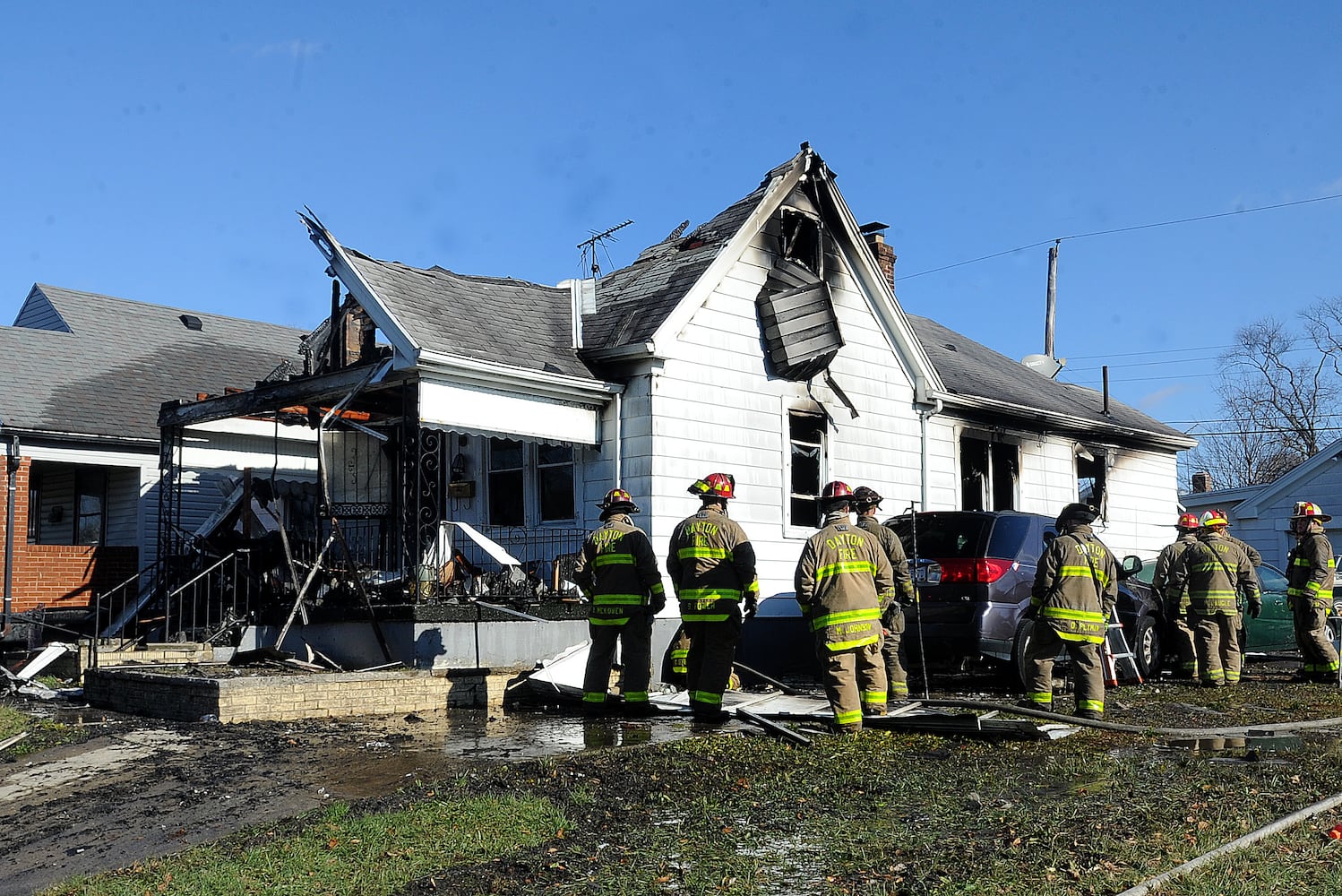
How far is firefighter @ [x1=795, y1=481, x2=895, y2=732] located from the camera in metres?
8.54

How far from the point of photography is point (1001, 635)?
1103 centimetres

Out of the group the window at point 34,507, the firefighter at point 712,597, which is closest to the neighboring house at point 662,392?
the firefighter at point 712,597

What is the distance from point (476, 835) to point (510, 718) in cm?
495

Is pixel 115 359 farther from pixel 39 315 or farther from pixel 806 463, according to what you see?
pixel 806 463

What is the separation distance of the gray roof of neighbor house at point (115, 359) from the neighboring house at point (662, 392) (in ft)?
13.2

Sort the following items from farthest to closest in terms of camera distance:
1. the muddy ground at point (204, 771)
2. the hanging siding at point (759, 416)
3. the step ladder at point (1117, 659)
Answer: the hanging siding at point (759, 416) < the step ladder at point (1117, 659) < the muddy ground at point (204, 771)

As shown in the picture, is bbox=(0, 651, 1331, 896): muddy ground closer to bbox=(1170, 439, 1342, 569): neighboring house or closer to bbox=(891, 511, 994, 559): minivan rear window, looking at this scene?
bbox=(891, 511, 994, 559): minivan rear window

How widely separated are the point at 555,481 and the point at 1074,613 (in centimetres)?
664

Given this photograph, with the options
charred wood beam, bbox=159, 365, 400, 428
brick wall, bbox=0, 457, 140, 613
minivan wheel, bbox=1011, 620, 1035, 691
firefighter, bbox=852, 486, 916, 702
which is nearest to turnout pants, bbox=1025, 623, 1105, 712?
firefighter, bbox=852, 486, 916, 702

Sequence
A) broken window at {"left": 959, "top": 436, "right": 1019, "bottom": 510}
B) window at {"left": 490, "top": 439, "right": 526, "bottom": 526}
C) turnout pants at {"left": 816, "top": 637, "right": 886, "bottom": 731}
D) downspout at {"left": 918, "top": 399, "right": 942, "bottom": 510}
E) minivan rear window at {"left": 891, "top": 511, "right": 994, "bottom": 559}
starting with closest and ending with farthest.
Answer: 1. turnout pants at {"left": 816, "top": 637, "right": 886, "bottom": 731}
2. minivan rear window at {"left": 891, "top": 511, "right": 994, "bottom": 559}
3. window at {"left": 490, "top": 439, "right": 526, "bottom": 526}
4. downspout at {"left": 918, "top": 399, "right": 942, "bottom": 510}
5. broken window at {"left": 959, "top": 436, "right": 1019, "bottom": 510}

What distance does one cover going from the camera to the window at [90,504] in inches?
768

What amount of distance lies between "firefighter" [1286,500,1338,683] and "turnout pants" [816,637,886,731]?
6225 millimetres

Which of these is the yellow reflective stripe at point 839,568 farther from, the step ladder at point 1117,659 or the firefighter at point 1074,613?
Answer: the step ladder at point 1117,659

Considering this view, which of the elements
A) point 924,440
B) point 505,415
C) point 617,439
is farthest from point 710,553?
point 924,440
